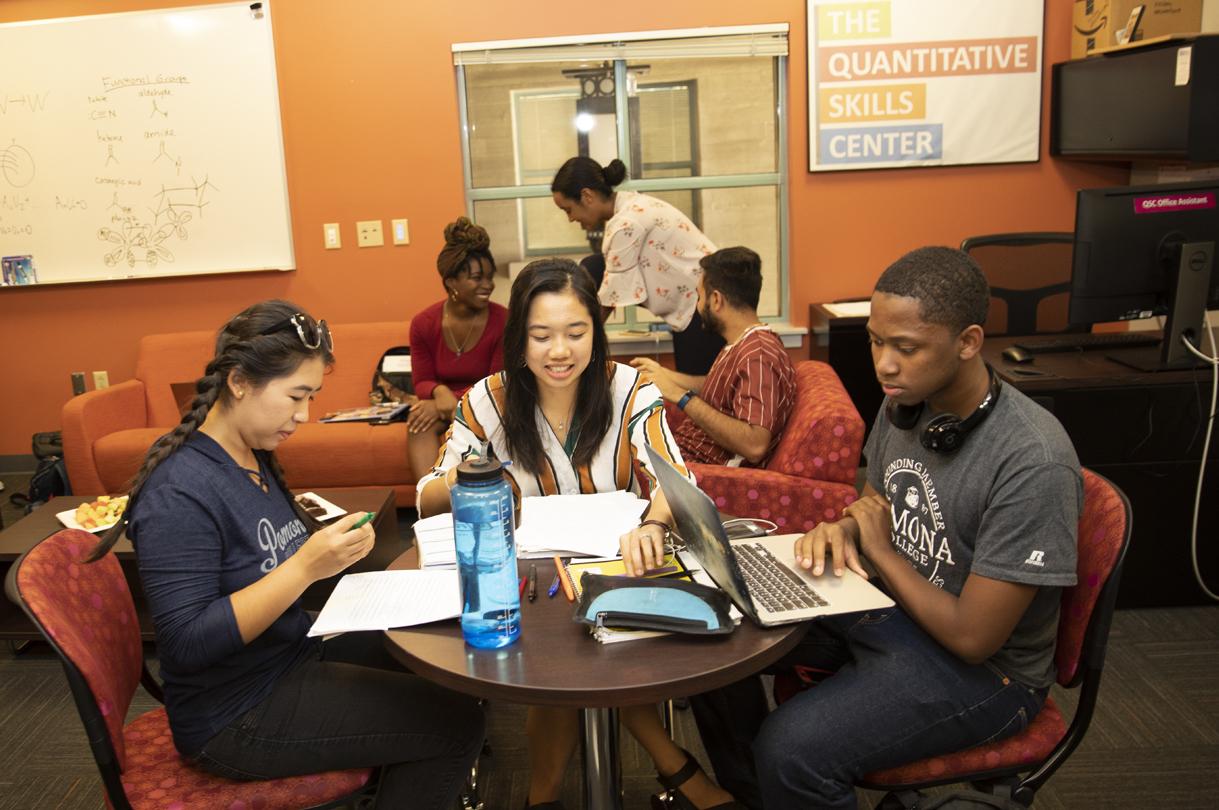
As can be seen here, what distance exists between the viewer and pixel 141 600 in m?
3.04

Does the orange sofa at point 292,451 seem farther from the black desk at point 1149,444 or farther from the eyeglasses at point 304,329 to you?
the black desk at point 1149,444

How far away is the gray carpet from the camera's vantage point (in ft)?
7.09

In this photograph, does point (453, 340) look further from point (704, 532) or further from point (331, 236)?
point (704, 532)

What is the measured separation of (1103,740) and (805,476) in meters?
0.97

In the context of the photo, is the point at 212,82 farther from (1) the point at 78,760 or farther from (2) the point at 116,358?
(1) the point at 78,760

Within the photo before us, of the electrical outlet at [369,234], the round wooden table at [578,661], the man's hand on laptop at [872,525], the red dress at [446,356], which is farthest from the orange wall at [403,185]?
the round wooden table at [578,661]

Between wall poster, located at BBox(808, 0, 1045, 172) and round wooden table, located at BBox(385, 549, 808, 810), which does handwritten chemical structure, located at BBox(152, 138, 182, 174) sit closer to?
wall poster, located at BBox(808, 0, 1045, 172)

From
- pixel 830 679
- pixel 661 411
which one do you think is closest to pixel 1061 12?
pixel 661 411

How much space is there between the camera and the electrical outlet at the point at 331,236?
468 centimetres

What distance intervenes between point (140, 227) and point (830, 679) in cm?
433

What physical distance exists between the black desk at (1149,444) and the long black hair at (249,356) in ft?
6.90

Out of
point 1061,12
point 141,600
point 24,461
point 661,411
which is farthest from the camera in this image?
point 24,461

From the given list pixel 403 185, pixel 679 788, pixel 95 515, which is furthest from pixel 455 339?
pixel 679 788

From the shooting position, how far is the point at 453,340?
3844 millimetres
